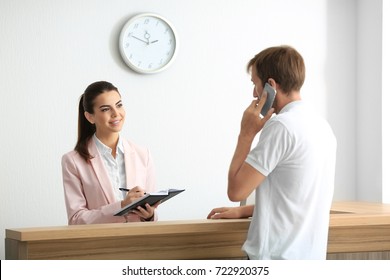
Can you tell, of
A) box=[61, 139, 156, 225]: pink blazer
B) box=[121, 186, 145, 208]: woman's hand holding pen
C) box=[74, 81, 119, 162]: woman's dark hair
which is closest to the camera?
box=[121, 186, 145, 208]: woman's hand holding pen

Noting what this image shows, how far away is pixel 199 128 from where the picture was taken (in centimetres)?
591

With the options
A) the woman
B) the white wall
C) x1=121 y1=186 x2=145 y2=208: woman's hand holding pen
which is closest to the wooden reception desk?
x1=121 y1=186 x2=145 y2=208: woman's hand holding pen

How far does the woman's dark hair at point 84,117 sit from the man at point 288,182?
3.59ft

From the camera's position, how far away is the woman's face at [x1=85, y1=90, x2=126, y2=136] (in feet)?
11.7

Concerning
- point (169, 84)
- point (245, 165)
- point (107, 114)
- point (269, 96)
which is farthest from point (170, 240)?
point (169, 84)

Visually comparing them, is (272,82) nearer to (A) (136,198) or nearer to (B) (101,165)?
(A) (136,198)

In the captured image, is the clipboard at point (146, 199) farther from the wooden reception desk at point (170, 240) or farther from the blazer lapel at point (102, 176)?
the blazer lapel at point (102, 176)

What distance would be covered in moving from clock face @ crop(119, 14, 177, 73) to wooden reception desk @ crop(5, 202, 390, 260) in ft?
9.33

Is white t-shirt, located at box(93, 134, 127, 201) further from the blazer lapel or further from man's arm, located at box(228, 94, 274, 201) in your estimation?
man's arm, located at box(228, 94, 274, 201)

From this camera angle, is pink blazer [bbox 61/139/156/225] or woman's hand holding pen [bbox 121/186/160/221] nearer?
woman's hand holding pen [bbox 121/186/160/221]

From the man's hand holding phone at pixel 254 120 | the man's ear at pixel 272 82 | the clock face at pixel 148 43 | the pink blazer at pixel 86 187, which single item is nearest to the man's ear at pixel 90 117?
the pink blazer at pixel 86 187

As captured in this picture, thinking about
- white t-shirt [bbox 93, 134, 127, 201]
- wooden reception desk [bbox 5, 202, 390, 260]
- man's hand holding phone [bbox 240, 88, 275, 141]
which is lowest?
wooden reception desk [bbox 5, 202, 390, 260]

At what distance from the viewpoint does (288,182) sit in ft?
8.51

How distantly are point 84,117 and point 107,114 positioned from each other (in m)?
0.17
